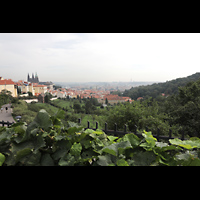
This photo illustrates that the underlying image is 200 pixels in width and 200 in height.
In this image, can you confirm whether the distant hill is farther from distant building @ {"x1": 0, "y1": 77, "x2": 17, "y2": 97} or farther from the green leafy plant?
distant building @ {"x1": 0, "y1": 77, "x2": 17, "y2": 97}

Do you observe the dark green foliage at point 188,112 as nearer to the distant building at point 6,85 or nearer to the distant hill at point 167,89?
the distant hill at point 167,89

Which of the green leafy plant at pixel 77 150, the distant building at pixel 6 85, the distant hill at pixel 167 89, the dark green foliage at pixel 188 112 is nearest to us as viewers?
the green leafy plant at pixel 77 150

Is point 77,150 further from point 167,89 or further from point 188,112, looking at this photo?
point 167,89

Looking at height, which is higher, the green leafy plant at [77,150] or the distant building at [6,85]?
the distant building at [6,85]

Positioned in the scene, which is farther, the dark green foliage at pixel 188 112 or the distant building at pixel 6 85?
the distant building at pixel 6 85

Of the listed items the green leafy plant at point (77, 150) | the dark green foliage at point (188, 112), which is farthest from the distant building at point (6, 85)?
the green leafy plant at point (77, 150)

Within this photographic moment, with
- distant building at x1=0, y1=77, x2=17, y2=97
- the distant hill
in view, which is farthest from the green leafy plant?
distant building at x1=0, y1=77, x2=17, y2=97

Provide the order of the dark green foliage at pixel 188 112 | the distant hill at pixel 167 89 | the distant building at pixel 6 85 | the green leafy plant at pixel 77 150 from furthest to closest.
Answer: the distant building at pixel 6 85 < the distant hill at pixel 167 89 < the dark green foliage at pixel 188 112 < the green leafy plant at pixel 77 150

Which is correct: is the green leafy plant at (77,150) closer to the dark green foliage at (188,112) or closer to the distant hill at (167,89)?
the dark green foliage at (188,112)

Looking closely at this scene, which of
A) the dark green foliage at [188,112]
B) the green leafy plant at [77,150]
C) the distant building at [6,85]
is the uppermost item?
the distant building at [6,85]
